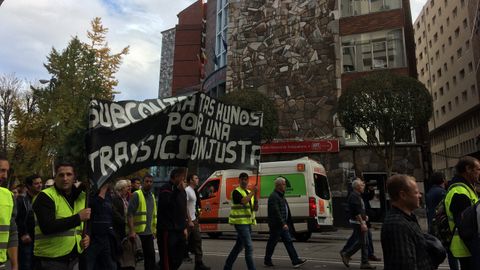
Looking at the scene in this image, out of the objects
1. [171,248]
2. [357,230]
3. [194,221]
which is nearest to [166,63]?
[194,221]

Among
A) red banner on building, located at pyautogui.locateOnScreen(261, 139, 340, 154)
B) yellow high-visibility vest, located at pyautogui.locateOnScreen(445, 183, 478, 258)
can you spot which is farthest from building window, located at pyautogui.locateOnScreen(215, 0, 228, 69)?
yellow high-visibility vest, located at pyautogui.locateOnScreen(445, 183, 478, 258)

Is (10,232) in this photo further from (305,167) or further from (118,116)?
(305,167)

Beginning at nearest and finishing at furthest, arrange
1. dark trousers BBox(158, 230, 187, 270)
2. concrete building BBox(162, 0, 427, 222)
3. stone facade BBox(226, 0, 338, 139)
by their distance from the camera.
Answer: dark trousers BBox(158, 230, 187, 270)
concrete building BBox(162, 0, 427, 222)
stone facade BBox(226, 0, 338, 139)

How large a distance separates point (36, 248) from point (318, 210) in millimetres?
10538

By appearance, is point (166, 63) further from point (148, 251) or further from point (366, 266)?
point (148, 251)

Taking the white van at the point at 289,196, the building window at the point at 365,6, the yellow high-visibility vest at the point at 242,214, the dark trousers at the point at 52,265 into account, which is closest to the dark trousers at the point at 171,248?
the yellow high-visibility vest at the point at 242,214

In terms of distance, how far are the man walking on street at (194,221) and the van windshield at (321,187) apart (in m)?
5.54

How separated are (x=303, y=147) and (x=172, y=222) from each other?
18.0 metres

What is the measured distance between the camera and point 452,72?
152 feet

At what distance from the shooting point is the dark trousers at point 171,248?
5.80m

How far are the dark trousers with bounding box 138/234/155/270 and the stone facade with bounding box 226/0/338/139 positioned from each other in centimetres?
1767

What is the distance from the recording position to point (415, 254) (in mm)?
2811

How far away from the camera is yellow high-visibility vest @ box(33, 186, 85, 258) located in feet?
13.3

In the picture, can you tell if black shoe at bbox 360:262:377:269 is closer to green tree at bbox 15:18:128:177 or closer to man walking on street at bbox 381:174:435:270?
man walking on street at bbox 381:174:435:270
